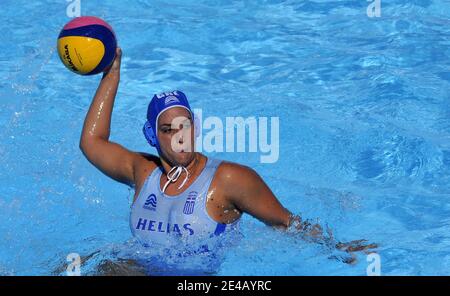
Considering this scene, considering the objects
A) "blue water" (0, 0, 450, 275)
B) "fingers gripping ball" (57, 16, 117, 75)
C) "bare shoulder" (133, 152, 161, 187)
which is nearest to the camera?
"fingers gripping ball" (57, 16, 117, 75)

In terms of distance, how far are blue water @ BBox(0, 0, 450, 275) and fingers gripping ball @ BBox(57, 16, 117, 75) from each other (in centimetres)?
93

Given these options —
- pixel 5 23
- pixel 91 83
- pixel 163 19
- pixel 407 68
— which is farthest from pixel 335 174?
pixel 5 23

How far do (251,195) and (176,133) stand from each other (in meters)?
0.46

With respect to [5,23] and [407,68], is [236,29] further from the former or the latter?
[5,23]

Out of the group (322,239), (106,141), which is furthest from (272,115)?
(322,239)

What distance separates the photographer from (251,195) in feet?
14.1

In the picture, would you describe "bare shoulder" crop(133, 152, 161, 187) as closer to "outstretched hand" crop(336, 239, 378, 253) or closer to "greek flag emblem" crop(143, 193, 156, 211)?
"greek flag emblem" crop(143, 193, 156, 211)

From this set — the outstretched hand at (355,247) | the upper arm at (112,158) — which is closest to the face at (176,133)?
the upper arm at (112,158)

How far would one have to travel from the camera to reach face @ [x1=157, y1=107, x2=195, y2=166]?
167 inches

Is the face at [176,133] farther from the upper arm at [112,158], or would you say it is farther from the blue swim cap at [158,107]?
the upper arm at [112,158]

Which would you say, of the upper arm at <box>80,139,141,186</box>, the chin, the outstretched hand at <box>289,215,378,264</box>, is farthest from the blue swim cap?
the outstretched hand at <box>289,215,378,264</box>

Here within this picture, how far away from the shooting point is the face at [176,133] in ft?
13.9

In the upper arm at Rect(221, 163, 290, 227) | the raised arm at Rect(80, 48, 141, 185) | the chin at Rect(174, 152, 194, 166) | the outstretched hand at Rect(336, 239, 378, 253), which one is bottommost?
the outstretched hand at Rect(336, 239, 378, 253)

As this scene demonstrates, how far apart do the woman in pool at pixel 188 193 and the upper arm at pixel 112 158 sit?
0.12 metres
